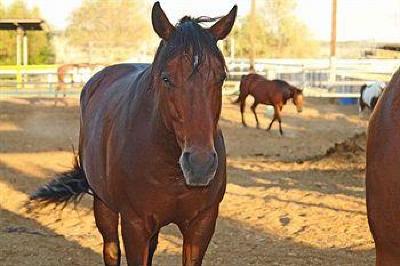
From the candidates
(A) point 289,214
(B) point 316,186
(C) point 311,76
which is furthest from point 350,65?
(A) point 289,214

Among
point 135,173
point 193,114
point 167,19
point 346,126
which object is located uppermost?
point 167,19

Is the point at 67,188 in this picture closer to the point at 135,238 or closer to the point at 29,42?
the point at 135,238

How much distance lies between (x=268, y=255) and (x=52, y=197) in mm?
1853

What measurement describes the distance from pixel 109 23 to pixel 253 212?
45435 mm

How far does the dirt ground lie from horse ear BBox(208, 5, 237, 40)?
2.65 metres

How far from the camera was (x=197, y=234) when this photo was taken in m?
3.46

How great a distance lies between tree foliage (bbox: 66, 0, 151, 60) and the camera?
5016 centimetres

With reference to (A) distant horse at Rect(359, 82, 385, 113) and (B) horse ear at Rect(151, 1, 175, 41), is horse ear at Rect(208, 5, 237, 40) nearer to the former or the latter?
(B) horse ear at Rect(151, 1, 175, 41)

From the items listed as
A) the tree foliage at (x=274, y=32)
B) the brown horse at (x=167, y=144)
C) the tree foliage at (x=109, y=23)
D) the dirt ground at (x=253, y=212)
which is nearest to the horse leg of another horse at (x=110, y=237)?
the brown horse at (x=167, y=144)

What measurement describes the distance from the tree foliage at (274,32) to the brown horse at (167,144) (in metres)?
38.9

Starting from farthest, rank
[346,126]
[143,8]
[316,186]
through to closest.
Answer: [143,8], [346,126], [316,186]

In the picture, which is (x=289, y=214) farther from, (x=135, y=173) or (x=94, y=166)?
(x=135, y=173)

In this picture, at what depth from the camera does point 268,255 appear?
553 cm

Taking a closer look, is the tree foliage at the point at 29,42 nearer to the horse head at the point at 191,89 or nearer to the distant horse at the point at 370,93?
the distant horse at the point at 370,93
